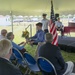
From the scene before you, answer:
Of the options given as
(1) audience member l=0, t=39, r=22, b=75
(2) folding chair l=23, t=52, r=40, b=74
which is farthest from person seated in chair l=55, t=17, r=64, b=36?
(1) audience member l=0, t=39, r=22, b=75

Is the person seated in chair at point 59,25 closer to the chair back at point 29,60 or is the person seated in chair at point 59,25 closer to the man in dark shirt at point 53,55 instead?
the chair back at point 29,60

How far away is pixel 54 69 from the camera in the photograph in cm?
316

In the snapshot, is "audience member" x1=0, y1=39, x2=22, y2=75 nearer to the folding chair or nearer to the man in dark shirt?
the man in dark shirt

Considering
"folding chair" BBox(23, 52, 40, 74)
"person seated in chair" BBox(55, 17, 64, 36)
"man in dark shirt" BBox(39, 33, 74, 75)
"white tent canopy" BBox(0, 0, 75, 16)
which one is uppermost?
"white tent canopy" BBox(0, 0, 75, 16)

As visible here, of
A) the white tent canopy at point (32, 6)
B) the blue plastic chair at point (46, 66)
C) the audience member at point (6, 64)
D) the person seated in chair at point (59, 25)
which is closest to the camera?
the audience member at point (6, 64)

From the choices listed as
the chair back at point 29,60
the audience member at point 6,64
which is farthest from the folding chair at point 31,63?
the audience member at point 6,64

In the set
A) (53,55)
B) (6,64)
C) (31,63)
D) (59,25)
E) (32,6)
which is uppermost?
(32,6)

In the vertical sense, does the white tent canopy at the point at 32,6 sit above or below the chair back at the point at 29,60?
above

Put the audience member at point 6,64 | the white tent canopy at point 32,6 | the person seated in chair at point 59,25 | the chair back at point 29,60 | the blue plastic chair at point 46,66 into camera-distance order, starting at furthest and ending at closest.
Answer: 1. the person seated in chair at point 59,25
2. the white tent canopy at point 32,6
3. the chair back at point 29,60
4. the blue plastic chair at point 46,66
5. the audience member at point 6,64

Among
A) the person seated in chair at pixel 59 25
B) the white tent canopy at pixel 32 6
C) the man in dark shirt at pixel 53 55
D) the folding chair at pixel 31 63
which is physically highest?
the white tent canopy at pixel 32 6

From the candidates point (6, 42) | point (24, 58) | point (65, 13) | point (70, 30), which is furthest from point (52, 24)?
point (70, 30)

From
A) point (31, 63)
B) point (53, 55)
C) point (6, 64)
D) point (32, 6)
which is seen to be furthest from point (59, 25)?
point (6, 64)

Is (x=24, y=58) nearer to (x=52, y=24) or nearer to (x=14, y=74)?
(x=14, y=74)

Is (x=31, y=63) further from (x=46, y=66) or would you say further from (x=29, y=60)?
(x=46, y=66)
